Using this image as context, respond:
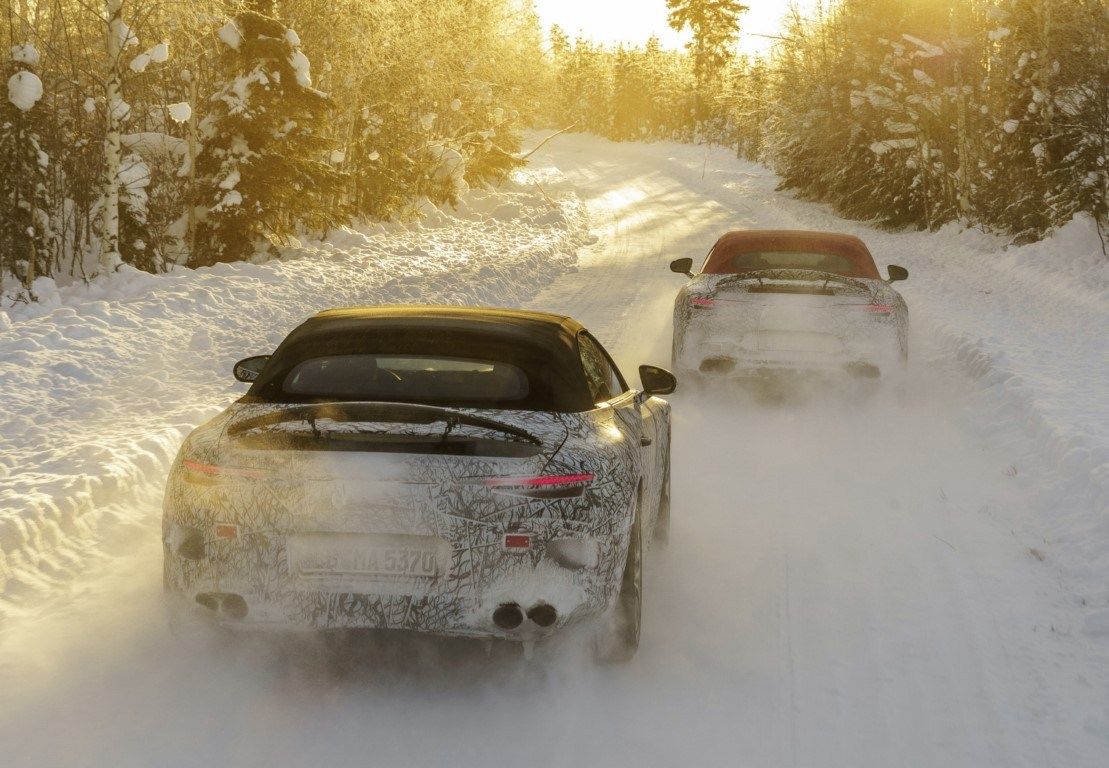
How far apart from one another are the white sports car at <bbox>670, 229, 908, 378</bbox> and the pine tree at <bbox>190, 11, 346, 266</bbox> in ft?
34.9

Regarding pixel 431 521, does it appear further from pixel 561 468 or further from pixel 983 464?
pixel 983 464

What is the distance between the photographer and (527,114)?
4062cm

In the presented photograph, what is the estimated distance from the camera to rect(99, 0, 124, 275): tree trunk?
584 inches

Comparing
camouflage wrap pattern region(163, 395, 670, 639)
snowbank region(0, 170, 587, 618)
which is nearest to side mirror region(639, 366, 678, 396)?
camouflage wrap pattern region(163, 395, 670, 639)

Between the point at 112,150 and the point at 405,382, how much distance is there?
11986 millimetres

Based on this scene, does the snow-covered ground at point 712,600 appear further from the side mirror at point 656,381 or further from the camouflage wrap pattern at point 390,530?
the side mirror at point 656,381

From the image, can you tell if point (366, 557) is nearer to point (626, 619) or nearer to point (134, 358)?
point (626, 619)

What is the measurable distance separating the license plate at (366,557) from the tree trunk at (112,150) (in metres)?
12.9

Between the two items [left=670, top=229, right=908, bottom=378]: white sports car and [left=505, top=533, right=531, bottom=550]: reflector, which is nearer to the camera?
[left=505, top=533, right=531, bottom=550]: reflector

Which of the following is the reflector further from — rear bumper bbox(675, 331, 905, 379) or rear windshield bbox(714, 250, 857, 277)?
rear windshield bbox(714, 250, 857, 277)

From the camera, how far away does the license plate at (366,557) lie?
3.75 metres

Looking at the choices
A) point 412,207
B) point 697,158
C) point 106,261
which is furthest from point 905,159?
point 697,158

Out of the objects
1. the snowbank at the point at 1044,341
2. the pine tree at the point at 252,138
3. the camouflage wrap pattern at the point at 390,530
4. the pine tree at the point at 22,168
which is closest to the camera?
the camouflage wrap pattern at the point at 390,530

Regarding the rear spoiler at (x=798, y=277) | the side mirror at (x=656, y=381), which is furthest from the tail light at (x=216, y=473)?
the rear spoiler at (x=798, y=277)
